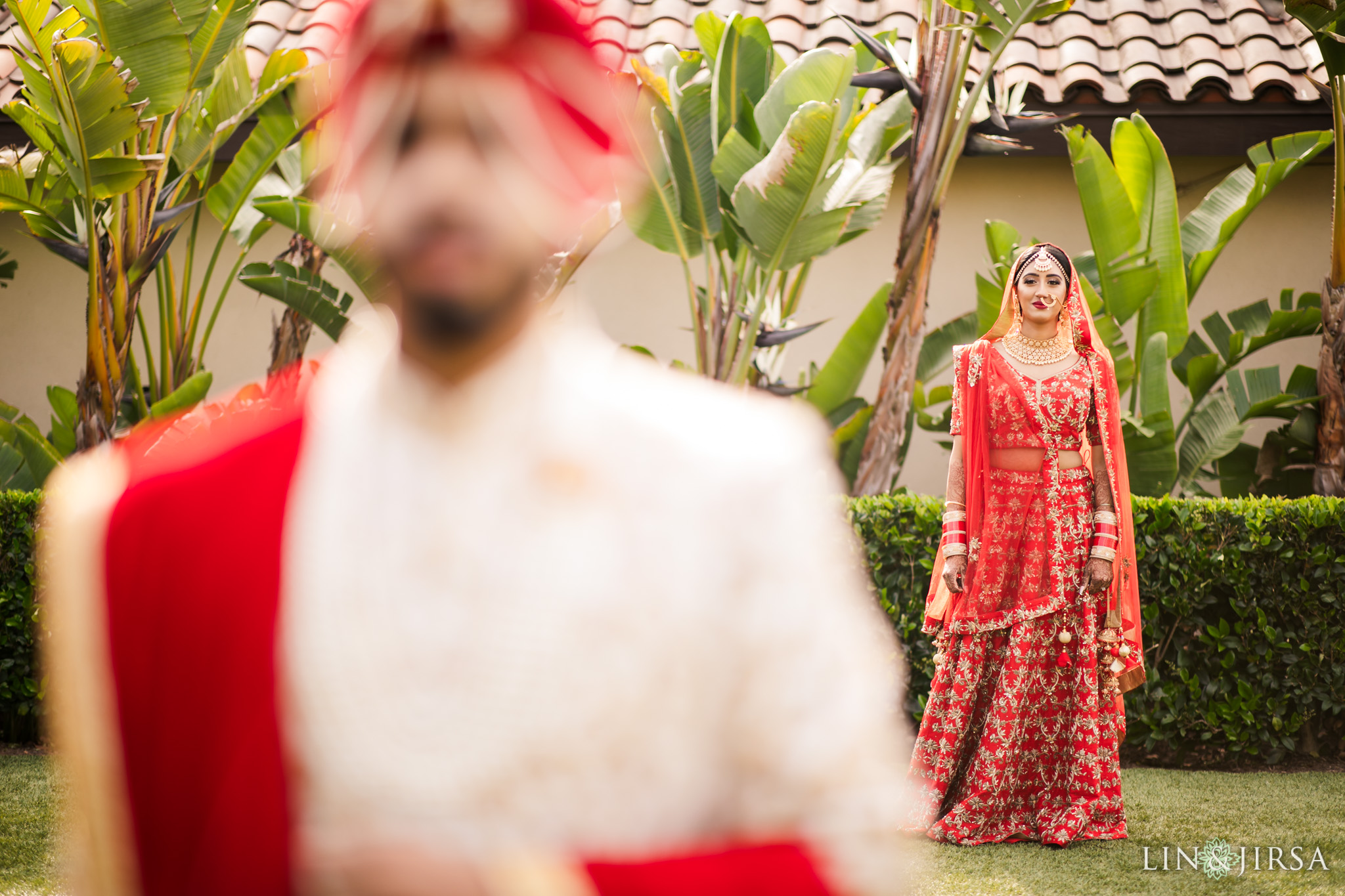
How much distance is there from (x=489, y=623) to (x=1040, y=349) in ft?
12.2

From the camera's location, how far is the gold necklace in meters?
4.04

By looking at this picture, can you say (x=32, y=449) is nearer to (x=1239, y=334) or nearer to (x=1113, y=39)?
(x=1239, y=334)

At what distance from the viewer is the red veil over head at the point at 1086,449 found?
13.1ft

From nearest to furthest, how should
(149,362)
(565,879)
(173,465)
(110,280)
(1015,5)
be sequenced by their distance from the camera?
1. (565,879)
2. (173,465)
3. (1015,5)
4. (110,280)
5. (149,362)

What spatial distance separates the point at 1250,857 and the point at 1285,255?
Answer: 14.3 feet

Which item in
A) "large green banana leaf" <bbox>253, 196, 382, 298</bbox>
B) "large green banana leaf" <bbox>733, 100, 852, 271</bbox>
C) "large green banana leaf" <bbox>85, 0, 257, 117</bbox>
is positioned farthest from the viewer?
"large green banana leaf" <bbox>253, 196, 382, 298</bbox>

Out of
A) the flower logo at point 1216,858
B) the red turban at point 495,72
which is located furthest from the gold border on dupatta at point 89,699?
the flower logo at point 1216,858

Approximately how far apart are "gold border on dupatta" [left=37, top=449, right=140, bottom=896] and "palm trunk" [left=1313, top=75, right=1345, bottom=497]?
5.95m

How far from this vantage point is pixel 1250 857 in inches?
156

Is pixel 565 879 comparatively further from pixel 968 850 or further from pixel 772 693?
pixel 968 850

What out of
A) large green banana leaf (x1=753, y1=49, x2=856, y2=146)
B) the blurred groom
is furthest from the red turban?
large green banana leaf (x1=753, y1=49, x2=856, y2=146)

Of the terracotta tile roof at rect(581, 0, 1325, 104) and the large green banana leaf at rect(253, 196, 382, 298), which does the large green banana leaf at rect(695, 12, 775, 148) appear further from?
the large green banana leaf at rect(253, 196, 382, 298)

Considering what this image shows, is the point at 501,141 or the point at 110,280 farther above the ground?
the point at 110,280

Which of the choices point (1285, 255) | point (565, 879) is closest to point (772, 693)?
point (565, 879)
